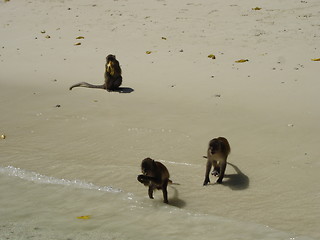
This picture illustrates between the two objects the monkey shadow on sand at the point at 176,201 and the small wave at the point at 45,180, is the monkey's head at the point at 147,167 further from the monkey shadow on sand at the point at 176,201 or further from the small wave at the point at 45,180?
the small wave at the point at 45,180

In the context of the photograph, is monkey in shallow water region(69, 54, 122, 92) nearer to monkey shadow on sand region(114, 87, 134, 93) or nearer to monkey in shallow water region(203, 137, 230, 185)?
monkey shadow on sand region(114, 87, 134, 93)

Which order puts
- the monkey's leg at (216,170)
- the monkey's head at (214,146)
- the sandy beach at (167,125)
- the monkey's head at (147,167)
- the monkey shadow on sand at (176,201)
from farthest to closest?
the monkey's leg at (216,170) → the monkey's head at (214,146) → the monkey shadow on sand at (176,201) → the sandy beach at (167,125) → the monkey's head at (147,167)

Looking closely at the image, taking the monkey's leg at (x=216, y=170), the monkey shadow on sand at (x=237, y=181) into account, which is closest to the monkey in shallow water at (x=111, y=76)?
the monkey's leg at (x=216, y=170)

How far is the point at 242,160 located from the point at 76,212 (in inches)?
86.3

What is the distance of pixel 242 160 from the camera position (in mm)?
5680

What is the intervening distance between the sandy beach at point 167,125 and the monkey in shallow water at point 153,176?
0.84 feet

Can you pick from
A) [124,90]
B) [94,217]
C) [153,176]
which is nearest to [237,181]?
[153,176]

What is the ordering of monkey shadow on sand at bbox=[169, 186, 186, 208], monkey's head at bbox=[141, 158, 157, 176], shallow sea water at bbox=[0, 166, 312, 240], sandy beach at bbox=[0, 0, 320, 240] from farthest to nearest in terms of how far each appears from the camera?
monkey shadow on sand at bbox=[169, 186, 186, 208] → sandy beach at bbox=[0, 0, 320, 240] → monkey's head at bbox=[141, 158, 157, 176] → shallow sea water at bbox=[0, 166, 312, 240]

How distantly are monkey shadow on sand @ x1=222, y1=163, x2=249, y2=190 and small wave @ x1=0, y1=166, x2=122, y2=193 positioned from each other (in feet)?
4.15

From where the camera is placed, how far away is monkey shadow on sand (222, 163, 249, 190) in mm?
5039

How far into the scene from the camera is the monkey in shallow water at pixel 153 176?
14.4 ft

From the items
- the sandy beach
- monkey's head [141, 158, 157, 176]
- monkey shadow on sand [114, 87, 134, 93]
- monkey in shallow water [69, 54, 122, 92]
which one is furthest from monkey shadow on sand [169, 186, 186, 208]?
monkey in shallow water [69, 54, 122, 92]

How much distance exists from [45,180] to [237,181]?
2.32m

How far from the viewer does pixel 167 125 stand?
22.6 feet
